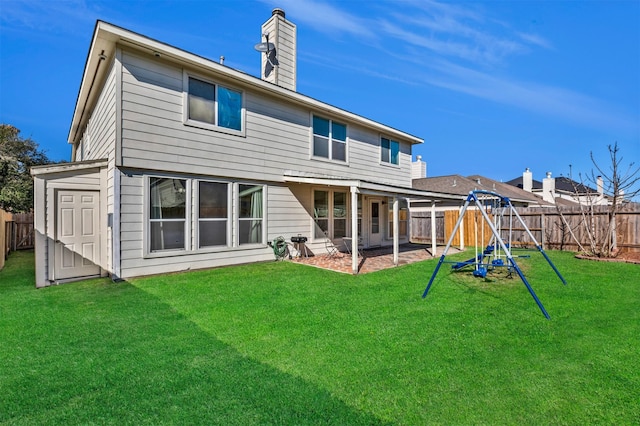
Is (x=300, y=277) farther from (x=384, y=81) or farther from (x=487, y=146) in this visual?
(x=487, y=146)

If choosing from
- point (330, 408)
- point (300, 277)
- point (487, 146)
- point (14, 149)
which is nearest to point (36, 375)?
point (330, 408)

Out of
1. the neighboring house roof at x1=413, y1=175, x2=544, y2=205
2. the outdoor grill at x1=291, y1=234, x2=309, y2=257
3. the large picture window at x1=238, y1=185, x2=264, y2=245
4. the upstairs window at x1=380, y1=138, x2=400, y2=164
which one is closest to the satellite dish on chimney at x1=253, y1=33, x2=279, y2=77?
the large picture window at x1=238, y1=185, x2=264, y2=245

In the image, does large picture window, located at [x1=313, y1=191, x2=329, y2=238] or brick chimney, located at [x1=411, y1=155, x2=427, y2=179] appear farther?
brick chimney, located at [x1=411, y1=155, x2=427, y2=179]

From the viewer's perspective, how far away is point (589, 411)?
2383 millimetres

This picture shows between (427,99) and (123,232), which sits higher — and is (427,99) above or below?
above

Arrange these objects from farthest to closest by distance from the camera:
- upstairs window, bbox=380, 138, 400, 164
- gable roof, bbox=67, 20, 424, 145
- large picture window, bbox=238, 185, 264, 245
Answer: upstairs window, bbox=380, 138, 400, 164, large picture window, bbox=238, 185, 264, 245, gable roof, bbox=67, 20, 424, 145

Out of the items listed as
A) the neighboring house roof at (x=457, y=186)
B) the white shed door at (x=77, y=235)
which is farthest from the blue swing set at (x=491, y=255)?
the neighboring house roof at (x=457, y=186)

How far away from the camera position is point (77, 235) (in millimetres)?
6773

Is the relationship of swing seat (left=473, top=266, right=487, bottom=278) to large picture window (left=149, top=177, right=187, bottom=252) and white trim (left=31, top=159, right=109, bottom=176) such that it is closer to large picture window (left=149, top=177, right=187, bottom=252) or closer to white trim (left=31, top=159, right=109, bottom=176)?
large picture window (left=149, top=177, right=187, bottom=252)

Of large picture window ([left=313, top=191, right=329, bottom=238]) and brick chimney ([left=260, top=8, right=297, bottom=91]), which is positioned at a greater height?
brick chimney ([left=260, top=8, right=297, bottom=91])

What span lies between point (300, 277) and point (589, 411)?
5308 millimetres

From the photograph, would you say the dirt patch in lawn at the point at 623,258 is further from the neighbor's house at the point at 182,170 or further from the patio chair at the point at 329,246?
the patio chair at the point at 329,246

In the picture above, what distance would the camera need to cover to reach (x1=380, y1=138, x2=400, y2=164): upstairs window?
509 inches

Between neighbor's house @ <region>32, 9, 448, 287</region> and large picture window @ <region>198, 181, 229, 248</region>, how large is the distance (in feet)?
0.09
